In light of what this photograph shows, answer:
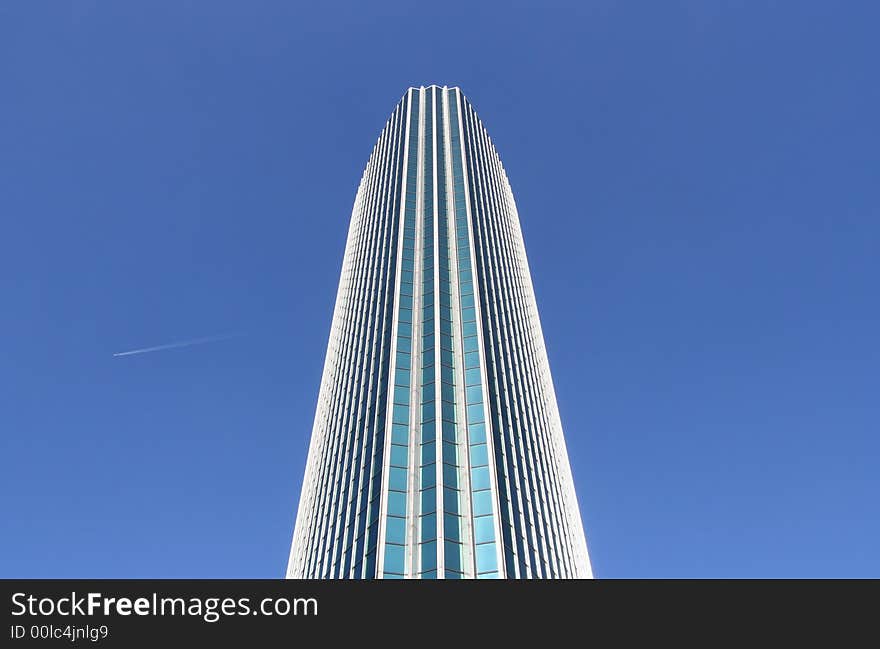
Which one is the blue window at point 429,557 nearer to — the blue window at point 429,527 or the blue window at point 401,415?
the blue window at point 429,527

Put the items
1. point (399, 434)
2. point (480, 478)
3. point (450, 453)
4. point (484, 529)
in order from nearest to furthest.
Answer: point (484, 529), point (480, 478), point (450, 453), point (399, 434)

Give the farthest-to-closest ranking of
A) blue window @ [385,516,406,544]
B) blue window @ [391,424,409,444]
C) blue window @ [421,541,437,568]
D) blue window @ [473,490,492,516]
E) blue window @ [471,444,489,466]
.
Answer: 1. blue window @ [391,424,409,444]
2. blue window @ [471,444,489,466]
3. blue window @ [473,490,492,516]
4. blue window @ [385,516,406,544]
5. blue window @ [421,541,437,568]

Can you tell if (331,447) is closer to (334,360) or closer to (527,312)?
(334,360)

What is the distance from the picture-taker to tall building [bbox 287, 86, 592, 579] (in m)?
49.8

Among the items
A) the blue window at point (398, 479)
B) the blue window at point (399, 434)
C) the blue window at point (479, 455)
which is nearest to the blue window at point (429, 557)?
the blue window at point (398, 479)

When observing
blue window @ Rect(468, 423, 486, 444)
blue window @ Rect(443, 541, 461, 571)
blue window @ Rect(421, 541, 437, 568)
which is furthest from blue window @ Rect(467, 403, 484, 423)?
blue window @ Rect(421, 541, 437, 568)

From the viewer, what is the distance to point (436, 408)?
197ft

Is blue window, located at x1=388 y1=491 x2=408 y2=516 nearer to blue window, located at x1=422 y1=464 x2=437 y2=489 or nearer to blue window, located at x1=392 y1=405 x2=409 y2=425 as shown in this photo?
blue window, located at x1=422 y1=464 x2=437 y2=489

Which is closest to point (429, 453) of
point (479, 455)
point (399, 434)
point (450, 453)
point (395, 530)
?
point (450, 453)

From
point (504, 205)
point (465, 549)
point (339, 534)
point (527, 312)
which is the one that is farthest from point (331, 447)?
point (504, 205)

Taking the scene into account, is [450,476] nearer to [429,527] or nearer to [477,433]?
[429,527]
